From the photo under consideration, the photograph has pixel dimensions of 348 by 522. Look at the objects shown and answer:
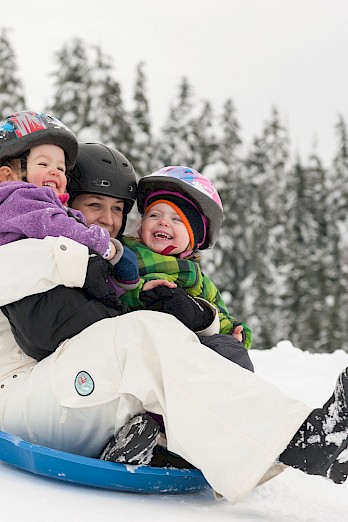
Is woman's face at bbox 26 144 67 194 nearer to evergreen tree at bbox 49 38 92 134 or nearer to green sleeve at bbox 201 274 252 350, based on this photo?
green sleeve at bbox 201 274 252 350

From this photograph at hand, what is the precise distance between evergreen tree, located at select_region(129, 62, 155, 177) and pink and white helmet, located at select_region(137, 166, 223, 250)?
836 inches

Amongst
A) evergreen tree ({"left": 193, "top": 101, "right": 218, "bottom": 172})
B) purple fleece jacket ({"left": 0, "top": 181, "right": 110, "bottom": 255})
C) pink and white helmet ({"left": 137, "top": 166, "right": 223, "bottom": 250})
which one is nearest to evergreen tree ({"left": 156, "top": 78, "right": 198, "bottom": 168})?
evergreen tree ({"left": 193, "top": 101, "right": 218, "bottom": 172})

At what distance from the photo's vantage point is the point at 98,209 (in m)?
4.05

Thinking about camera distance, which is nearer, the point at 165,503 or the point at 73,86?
→ the point at 165,503

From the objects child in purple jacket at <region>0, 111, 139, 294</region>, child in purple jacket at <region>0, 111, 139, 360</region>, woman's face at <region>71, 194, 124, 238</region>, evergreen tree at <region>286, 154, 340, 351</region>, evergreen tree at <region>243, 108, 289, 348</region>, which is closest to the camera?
child in purple jacket at <region>0, 111, 139, 360</region>

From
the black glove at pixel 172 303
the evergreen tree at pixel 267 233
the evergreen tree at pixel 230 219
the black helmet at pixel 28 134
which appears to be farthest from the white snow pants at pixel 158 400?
the evergreen tree at pixel 267 233

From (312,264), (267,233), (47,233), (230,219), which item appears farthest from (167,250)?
(312,264)

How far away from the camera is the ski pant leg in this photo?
358 centimetres

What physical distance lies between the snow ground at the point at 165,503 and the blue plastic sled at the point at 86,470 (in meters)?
0.03

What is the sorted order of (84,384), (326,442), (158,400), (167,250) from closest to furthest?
1. (326,442)
2. (158,400)
3. (84,384)
4. (167,250)

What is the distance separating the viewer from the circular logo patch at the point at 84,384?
2.70 m

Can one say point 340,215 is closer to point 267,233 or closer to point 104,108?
point 267,233

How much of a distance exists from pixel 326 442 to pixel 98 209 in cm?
208

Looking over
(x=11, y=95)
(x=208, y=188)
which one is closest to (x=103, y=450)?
(x=208, y=188)
